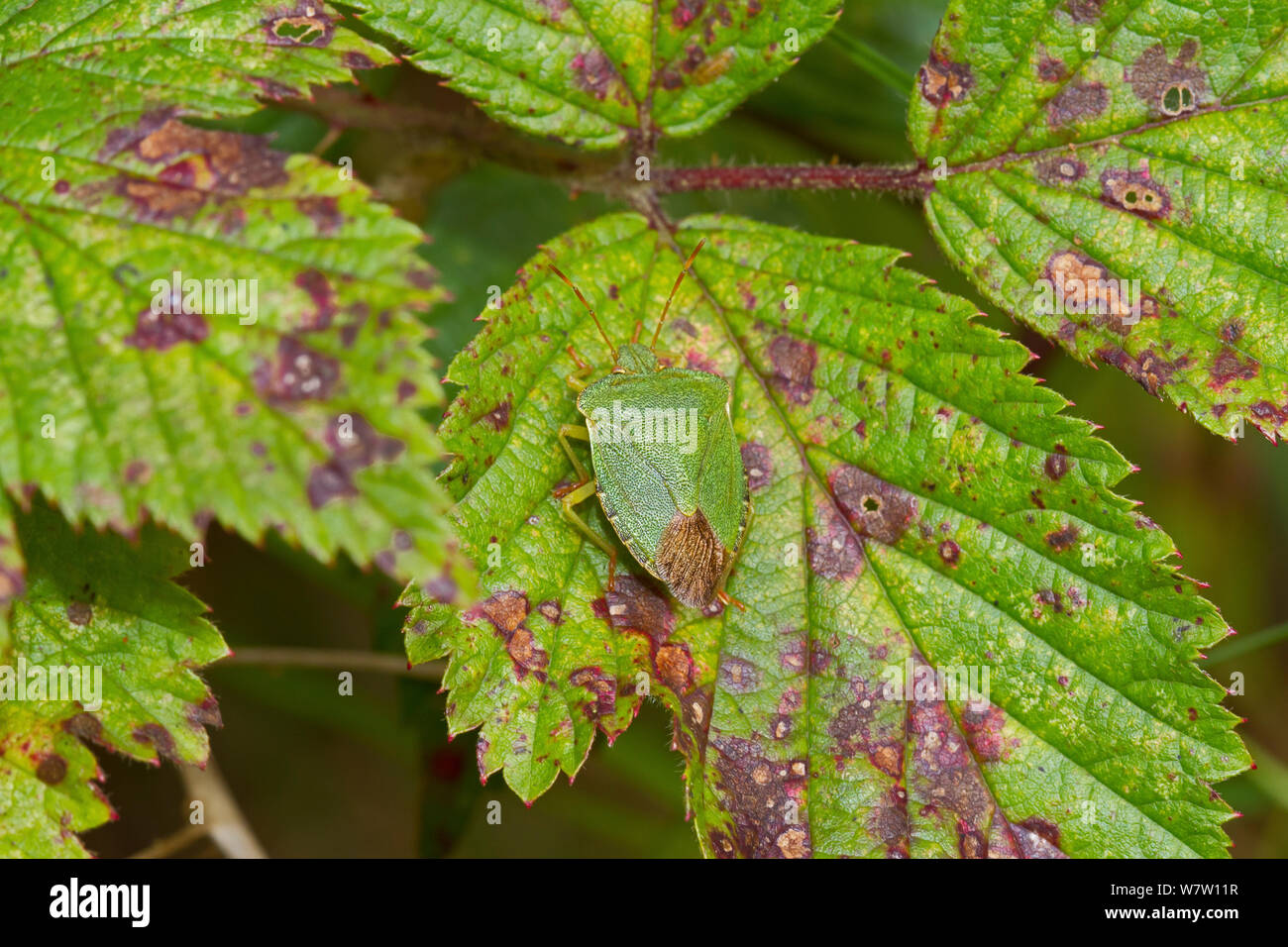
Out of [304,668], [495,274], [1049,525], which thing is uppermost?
[495,274]

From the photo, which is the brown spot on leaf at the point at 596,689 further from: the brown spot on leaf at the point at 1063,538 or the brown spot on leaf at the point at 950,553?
the brown spot on leaf at the point at 1063,538

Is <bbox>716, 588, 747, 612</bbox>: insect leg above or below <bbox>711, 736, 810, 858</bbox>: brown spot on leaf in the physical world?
above

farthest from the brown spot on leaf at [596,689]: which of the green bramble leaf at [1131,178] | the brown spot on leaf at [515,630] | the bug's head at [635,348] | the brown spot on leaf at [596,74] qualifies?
the brown spot on leaf at [596,74]

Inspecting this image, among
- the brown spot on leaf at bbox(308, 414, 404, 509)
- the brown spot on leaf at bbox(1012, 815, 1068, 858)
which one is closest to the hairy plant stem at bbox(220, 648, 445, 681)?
the brown spot on leaf at bbox(308, 414, 404, 509)

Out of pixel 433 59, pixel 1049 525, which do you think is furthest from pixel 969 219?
pixel 433 59

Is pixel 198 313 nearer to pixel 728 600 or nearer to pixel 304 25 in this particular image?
pixel 304 25

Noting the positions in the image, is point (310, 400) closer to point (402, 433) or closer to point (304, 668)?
point (402, 433)

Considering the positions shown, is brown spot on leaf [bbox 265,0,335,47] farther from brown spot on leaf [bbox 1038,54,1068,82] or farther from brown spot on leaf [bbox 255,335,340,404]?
brown spot on leaf [bbox 1038,54,1068,82]
